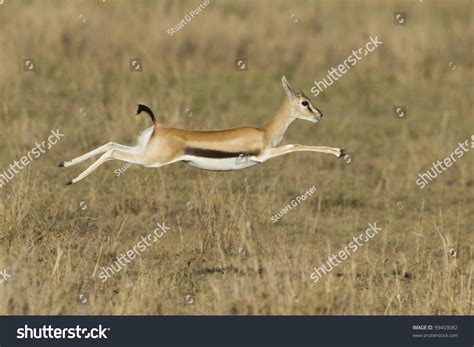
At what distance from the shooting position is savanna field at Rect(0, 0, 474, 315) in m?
9.23

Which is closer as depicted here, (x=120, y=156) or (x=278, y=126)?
(x=120, y=156)

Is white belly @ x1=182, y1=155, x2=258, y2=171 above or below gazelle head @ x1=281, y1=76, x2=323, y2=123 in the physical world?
below

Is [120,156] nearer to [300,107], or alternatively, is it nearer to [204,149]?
[204,149]

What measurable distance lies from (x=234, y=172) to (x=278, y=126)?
15.2ft

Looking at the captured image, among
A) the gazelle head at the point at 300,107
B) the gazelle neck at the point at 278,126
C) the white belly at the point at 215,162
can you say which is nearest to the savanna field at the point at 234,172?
the white belly at the point at 215,162

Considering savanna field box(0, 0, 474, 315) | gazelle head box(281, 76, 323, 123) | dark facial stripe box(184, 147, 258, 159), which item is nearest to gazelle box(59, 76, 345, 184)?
dark facial stripe box(184, 147, 258, 159)

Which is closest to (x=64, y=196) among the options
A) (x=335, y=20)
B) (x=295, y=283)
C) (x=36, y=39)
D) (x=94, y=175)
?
(x=94, y=175)

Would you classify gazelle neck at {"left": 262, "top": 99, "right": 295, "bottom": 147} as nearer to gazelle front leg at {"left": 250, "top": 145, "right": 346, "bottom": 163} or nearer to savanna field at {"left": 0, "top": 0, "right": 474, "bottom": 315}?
gazelle front leg at {"left": 250, "top": 145, "right": 346, "bottom": 163}

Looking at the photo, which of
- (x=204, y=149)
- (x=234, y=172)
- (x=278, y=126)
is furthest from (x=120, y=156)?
(x=234, y=172)

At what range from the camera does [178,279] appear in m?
9.63

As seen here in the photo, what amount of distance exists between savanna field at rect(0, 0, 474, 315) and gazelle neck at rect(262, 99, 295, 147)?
94cm

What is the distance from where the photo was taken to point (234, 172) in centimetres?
1349

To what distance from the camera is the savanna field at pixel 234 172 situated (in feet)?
30.3

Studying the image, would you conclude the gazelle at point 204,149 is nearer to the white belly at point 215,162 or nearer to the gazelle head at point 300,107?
the white belly at point 215,162
